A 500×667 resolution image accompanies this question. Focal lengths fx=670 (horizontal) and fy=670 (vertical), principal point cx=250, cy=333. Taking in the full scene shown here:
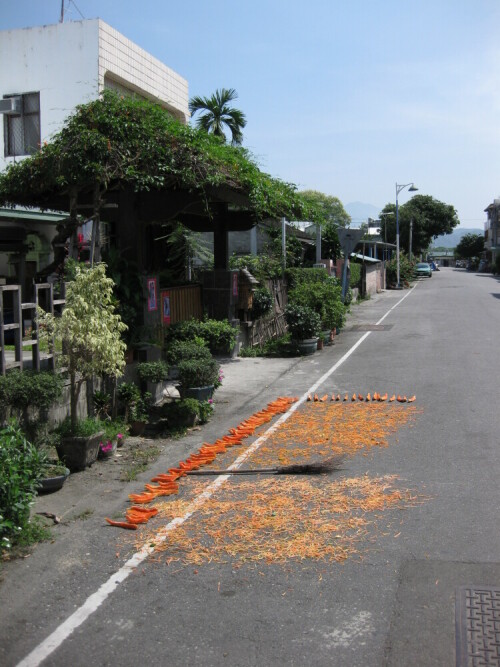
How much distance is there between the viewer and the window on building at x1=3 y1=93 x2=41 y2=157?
61.1 ft

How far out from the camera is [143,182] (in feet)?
32.1

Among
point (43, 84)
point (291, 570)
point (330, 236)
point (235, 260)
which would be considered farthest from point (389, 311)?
point (291, 570)

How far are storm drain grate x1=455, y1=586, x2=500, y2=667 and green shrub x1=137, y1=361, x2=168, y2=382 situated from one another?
6.00m

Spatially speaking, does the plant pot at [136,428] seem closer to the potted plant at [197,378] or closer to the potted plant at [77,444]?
the potted plant at [197,378]

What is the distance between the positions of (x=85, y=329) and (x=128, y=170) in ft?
10.2

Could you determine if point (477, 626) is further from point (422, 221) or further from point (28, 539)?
point (422, 221)

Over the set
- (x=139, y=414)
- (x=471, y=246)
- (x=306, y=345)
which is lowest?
(x=139, y=414)

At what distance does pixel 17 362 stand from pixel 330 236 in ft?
93.0

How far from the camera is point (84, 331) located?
7.39m

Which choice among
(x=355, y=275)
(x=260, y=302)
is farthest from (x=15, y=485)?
(x=355, y=275)

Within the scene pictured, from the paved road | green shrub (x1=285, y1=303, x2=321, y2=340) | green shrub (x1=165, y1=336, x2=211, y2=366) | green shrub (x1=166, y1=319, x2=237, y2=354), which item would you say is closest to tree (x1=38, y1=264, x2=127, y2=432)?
the paved road

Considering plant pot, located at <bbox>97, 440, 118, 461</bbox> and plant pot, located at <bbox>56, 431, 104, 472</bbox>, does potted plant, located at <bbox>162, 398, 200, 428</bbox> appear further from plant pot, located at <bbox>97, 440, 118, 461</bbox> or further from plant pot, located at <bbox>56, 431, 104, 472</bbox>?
plant pot, located at <bbox>56, 431, 104, 472</bbox>

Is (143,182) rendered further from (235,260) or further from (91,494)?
(235,260)

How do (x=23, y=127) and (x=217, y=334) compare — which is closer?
(x=217, y=334)
